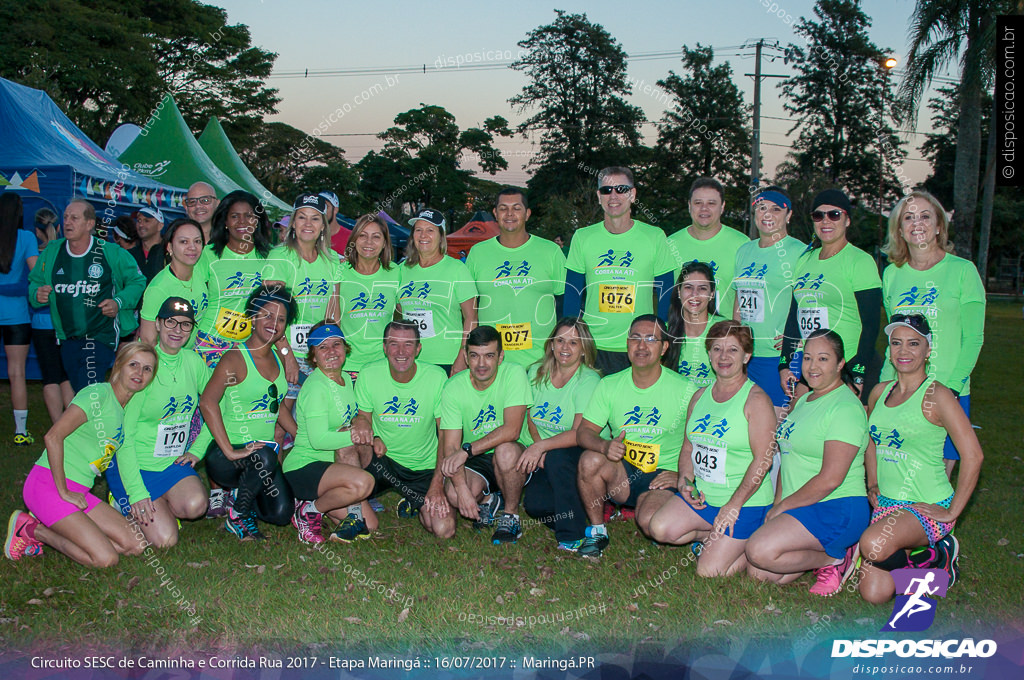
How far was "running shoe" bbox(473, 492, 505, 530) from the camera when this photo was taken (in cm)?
509

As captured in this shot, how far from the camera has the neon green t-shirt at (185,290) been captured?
5223 mm

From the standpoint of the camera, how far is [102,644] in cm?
346

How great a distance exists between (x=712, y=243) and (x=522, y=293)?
4.57 feet

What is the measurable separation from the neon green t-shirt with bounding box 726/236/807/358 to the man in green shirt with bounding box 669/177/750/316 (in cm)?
13

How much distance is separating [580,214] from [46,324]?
23457mm

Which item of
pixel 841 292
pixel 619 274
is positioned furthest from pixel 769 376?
pixel 619 274

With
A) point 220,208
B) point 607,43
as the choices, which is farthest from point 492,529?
point 607,43

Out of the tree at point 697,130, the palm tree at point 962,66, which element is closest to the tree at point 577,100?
the tree at point 697,130

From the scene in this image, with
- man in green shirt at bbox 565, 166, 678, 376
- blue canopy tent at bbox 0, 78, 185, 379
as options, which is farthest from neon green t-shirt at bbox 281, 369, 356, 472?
blue canopy tent at bbox 0, 78, 185, 379

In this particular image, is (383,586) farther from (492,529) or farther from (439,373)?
(439,373)

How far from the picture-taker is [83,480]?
4.40 meters

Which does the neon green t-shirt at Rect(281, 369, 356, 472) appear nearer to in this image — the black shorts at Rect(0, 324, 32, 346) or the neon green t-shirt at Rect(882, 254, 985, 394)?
the neon green t-shirt at Rect(882, 254, 985, 394)

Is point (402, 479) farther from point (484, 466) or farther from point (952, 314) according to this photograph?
point (952, 314)

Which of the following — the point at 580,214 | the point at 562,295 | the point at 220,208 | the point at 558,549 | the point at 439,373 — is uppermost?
the point at 580,214
